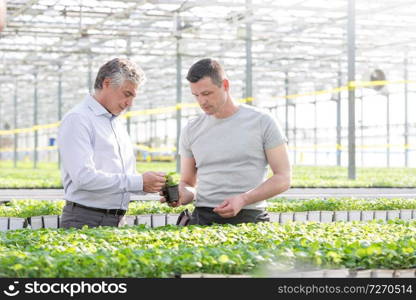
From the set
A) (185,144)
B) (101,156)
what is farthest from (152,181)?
(185,144)

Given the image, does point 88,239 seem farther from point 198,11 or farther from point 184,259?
point 198,11

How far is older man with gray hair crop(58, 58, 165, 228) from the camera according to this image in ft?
13.8

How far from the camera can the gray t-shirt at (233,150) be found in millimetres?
4414

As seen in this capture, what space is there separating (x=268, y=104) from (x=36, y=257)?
3855cm

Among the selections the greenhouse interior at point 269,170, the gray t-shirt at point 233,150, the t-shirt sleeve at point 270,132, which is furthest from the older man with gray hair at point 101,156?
the t-shirt sleeve at point 270,132

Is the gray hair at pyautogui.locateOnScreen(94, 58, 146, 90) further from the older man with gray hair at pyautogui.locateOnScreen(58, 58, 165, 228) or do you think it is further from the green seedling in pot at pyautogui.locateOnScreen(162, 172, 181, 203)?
the green seedling in pot at pyautogui.locateOnScreen(162, 172, 181, 203)

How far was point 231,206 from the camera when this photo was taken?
422cm

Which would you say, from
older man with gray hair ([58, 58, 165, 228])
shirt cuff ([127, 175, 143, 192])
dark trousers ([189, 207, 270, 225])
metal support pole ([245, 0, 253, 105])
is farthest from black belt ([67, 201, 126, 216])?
metal support pole ([245, 0, 253, 105])

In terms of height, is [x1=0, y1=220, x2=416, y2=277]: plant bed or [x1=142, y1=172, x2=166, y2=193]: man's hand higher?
[x1=142, y1=172, x2=166, y2=193]: man's hand

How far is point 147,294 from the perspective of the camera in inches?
112

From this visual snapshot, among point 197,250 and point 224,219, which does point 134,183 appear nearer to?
point 224,219

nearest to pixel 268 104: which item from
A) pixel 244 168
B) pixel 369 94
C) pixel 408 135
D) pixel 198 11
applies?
pixel 369 94

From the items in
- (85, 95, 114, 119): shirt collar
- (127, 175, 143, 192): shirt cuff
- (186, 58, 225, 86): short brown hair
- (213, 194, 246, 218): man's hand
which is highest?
(186, 58, 225, 86): short brown hair

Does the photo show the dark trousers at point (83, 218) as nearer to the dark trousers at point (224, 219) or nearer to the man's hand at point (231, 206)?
the dark trousers at point (224, 219)
